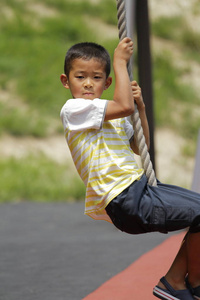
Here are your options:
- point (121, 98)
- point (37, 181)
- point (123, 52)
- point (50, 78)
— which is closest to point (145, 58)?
point (37, 181)

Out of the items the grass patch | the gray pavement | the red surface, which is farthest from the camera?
the grass patch

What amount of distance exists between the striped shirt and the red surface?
1.23m

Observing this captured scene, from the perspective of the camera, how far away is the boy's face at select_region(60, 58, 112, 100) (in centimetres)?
321

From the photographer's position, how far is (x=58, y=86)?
49.3ft

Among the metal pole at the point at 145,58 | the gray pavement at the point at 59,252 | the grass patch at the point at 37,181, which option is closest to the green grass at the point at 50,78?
the grass patch at the point at 37,181

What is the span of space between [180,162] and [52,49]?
15.8ft

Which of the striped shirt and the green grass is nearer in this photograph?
the striped shirt

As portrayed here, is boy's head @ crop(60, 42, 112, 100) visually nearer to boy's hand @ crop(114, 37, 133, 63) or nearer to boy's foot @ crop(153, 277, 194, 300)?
boy's hand @ crop(114, 37, 133, 63)

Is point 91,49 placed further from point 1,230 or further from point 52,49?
point 52,49

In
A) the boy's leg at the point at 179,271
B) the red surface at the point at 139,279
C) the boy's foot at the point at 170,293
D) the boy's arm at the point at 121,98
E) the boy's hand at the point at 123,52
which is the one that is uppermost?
the boy's hand at the point at 123,52

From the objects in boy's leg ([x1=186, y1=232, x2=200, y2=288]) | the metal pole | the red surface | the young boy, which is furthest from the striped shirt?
the metal pole

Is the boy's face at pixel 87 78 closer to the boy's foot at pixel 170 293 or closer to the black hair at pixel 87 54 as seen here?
the black hair at pixel 87 54

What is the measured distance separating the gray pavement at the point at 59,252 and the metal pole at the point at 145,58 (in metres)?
1.28

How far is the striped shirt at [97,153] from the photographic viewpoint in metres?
3.09
